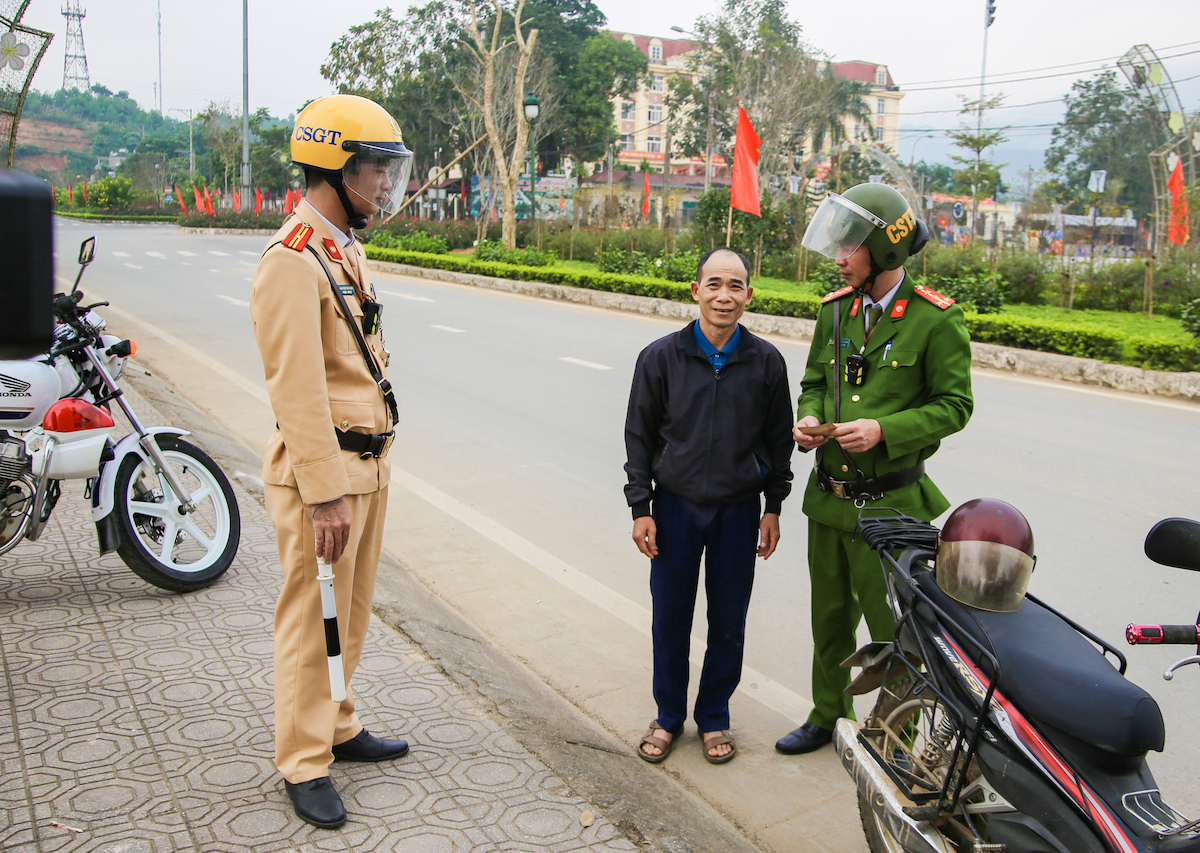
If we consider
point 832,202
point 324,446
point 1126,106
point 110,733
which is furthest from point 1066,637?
point 1126,106

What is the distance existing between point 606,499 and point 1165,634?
169 inches

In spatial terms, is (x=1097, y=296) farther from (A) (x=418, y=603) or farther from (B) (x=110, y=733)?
(B) (x=110, y=733)

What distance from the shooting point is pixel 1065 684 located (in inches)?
72.7

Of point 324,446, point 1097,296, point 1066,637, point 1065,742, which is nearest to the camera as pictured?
point 1065,742

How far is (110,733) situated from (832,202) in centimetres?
272

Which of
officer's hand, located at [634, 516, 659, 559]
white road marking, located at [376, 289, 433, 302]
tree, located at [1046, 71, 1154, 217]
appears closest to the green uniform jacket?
officer's hand, located at [634, 516, 659, 559]

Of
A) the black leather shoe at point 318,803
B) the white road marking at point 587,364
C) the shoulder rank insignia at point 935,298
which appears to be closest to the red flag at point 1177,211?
the white road marking at point 587,364

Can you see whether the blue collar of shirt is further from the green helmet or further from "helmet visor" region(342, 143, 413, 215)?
"helmet visor" region(342, 143, 413, 215)

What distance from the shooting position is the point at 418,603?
13.7 feet

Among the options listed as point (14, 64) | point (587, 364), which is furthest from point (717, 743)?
point (587, 364)

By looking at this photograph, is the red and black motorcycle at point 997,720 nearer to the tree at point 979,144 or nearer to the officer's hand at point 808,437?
the officer's hand at point 808,437

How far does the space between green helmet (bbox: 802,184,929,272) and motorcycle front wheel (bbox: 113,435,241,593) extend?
2.83 metres

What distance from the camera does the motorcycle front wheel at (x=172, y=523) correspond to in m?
3.88

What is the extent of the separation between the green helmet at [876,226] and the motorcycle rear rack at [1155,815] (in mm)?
1599
